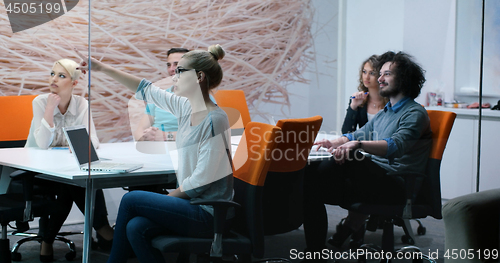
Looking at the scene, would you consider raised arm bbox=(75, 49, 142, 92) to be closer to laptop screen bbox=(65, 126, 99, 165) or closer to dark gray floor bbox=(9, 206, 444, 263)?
laptop screen bbox=(65, 126, 99, 165)

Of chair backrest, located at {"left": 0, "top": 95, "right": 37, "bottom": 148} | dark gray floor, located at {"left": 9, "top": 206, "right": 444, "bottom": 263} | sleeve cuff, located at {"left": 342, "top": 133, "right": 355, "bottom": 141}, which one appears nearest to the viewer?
dark gray floor, located at {"left": 9, "top": 206, "right": 444, "bottom": 263}

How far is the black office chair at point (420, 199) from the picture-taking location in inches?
102

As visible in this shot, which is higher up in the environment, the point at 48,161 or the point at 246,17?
the point at 246,17

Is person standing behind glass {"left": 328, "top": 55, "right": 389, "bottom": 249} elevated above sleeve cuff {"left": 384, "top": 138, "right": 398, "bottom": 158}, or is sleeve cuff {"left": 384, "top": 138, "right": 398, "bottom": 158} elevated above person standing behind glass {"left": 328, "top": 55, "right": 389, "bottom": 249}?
person standing behind glass {"left": 328, "top": 55, "right": 389, "bottom": 249}

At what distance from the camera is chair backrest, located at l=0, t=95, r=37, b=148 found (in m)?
3.35

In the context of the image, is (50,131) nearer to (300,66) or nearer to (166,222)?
(166,222)

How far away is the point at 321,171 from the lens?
250cm

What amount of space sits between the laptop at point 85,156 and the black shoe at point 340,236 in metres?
1.15

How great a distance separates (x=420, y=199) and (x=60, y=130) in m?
2.23

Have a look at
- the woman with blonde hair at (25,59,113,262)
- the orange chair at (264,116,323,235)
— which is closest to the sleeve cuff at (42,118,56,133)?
the woman with blonde hair at (25,59,113,262)

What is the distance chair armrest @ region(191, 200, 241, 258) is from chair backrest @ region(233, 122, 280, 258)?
4.3 inches

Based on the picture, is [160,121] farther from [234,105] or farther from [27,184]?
[27,184]

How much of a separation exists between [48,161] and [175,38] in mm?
1113

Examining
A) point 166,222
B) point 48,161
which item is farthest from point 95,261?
point 48,161
